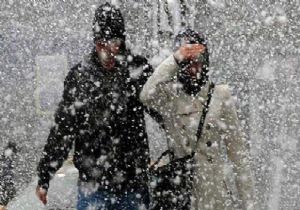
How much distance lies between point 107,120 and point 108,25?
46cm

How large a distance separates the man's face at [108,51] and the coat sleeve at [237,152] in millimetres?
576

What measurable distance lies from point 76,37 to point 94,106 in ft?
30.9

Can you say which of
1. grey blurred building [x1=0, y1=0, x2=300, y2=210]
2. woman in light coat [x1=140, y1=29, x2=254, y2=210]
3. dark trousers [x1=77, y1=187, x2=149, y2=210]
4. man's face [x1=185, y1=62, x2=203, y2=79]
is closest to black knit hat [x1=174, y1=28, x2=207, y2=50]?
woman in light coat [x1=140, y1=29, x2=254, y2=210]

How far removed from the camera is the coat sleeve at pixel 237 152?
347 cm

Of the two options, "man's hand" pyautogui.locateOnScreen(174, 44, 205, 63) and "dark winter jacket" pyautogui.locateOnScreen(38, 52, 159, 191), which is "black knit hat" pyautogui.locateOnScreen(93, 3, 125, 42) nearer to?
"dark winter jacket" pyautogui.locateOnScreen(38, 52, 159, 191)

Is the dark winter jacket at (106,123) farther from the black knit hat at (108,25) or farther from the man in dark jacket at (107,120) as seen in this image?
the black knit hat at (108,25)

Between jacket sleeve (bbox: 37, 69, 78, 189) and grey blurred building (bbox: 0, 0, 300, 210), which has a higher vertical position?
jacket sleeve (bbox: 37, 69, 78, 189)

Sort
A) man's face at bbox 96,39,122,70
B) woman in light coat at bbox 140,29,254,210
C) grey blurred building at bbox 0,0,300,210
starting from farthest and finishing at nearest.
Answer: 1. grey blurred building at bbox 0,0,300,210
2. woman in light coat at bbox 140,29,254,210
3. man's face at bbox 96,39,122,70

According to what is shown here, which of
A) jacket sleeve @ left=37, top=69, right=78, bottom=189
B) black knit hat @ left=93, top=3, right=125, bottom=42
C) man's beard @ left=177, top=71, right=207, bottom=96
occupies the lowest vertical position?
jacket sleeve @ left=37, top=69, right=78, bottom=189

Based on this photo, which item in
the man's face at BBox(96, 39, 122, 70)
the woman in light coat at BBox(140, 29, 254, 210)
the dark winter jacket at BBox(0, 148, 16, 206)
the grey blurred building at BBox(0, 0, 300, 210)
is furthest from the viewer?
the grey blurred building at BBox(0, 0, 300, 210)

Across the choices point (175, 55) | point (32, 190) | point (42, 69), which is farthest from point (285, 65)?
point (175, 55)

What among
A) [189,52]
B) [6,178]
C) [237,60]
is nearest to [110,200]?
[189,52]

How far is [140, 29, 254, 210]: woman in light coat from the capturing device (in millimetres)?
3432

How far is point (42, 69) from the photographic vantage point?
11.2 m
